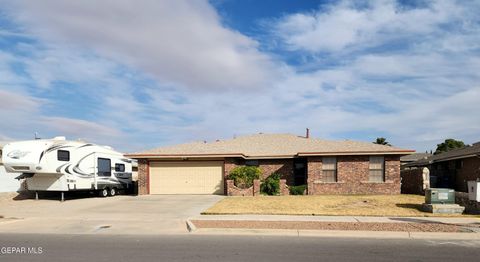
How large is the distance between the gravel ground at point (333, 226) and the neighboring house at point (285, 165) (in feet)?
39.5

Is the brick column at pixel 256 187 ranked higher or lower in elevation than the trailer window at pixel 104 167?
lower

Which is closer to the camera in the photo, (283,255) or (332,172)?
(283,255)

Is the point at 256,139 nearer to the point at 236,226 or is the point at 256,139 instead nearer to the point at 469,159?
the point at 469,159

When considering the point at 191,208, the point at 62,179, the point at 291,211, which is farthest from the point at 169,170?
the point at 291,211

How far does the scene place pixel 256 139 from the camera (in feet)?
112

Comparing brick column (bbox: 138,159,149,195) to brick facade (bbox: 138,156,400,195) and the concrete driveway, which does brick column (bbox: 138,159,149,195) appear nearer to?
brick facade (bbox: 138,156,400,195)

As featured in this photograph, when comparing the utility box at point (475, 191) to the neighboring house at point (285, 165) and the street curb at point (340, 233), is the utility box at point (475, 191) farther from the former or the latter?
the neighboring house at point (285, 165)

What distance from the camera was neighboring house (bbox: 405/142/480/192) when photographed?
2427 centimetres

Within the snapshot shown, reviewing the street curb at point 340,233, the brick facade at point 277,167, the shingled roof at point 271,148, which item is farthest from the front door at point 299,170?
the street curb at point 340,233

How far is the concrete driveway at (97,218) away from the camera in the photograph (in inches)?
511

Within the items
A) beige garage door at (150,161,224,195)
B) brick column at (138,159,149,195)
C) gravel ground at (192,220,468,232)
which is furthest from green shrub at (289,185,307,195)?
gravel ground at (192,220,468,232)

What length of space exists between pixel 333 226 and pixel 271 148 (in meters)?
17.2

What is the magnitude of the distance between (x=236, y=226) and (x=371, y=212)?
20.2 feet

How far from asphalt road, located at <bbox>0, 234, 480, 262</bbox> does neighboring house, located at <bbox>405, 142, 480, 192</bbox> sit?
1541cm
